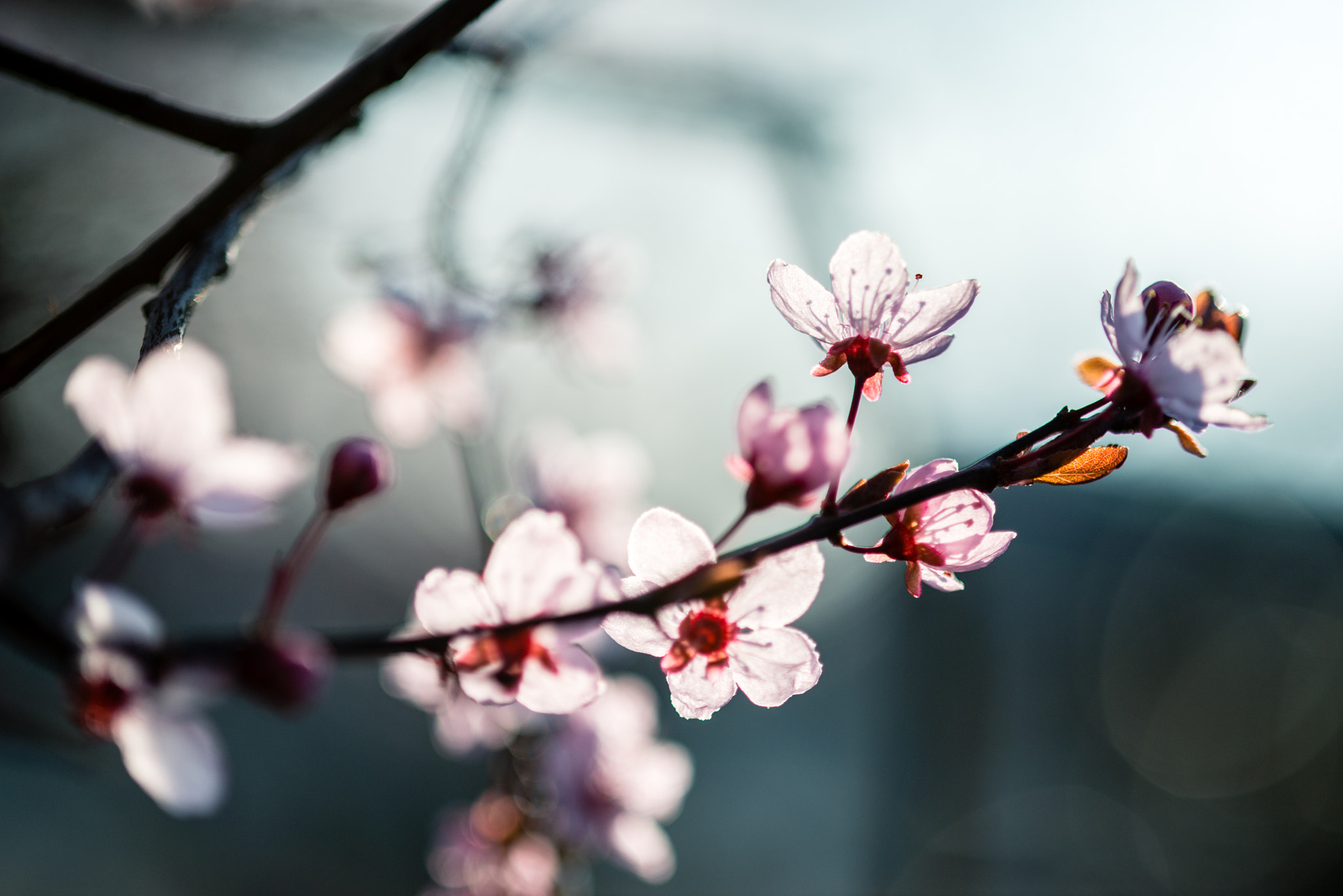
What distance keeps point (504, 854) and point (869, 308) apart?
86cm

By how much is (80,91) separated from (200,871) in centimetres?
406

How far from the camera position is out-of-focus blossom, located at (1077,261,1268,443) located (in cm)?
31

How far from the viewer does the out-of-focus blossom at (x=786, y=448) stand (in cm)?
31

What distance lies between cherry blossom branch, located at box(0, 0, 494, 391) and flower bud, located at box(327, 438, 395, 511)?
122 millimetres

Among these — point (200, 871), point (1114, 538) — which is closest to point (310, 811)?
point (200, 871)

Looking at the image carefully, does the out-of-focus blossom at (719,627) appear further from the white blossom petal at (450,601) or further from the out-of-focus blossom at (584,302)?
the out-of-focus blossom at (584,302)

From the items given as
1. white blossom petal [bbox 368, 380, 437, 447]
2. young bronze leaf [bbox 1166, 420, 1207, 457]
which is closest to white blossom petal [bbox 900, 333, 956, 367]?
young bronze leaf [bbox 1166, 420, 1207, 457]

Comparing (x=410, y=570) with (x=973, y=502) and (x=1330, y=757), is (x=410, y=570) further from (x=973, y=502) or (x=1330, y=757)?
(x=1330, y=757)

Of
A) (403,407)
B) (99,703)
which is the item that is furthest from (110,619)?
(403,407)

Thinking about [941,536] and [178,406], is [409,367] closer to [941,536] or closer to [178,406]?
[178,406]

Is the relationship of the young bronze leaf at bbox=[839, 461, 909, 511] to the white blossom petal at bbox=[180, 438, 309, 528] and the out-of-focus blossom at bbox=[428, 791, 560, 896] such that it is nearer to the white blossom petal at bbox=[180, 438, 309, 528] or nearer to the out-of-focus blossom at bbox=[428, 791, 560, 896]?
the white blossom petal at bbox=[180, 438, 309, 528]

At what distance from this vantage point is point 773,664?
0.38 m

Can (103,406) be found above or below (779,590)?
above

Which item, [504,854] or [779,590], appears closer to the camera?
[779,590]
